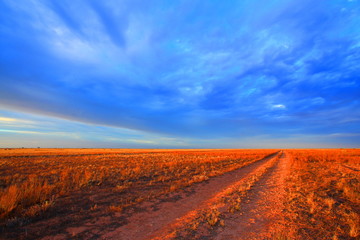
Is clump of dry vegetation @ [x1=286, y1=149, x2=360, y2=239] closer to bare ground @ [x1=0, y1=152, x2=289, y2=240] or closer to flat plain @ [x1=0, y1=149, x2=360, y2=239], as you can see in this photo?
flat plain @ [x1=0, y1=149, x2=360, y2=239]

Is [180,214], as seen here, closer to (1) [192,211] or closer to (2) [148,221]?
(1) [192,211]

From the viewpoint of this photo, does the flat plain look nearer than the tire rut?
No

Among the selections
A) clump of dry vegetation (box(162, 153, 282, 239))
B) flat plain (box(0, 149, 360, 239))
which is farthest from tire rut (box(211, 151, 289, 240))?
clump of dry vegetation (box(162, 153, 282, 239))

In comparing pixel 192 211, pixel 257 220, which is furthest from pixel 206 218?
pixel 257 220

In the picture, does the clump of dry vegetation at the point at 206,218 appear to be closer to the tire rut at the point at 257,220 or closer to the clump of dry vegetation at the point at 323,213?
the tire rut at the point at 257,220

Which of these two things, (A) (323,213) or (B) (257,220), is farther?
(A) (323,213)

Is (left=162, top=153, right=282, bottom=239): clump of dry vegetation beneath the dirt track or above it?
above

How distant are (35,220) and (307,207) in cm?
1120

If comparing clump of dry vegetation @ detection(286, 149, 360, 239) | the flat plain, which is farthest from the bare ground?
clump of dry vegetation @ detection(286, 149, 360, 239)

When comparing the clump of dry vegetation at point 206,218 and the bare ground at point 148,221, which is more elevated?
the clump of dry vegetation at point 206,218

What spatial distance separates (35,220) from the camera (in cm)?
625

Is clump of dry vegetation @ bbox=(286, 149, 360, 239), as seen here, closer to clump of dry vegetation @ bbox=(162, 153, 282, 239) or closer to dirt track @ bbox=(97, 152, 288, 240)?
dirt track @ bbox=(97, 152, 288, 240)

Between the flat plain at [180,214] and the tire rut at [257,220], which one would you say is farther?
the flat plain at [180,214]

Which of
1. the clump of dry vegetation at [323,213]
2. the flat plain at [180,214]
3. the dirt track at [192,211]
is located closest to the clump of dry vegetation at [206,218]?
the flat plain at [180,214]
